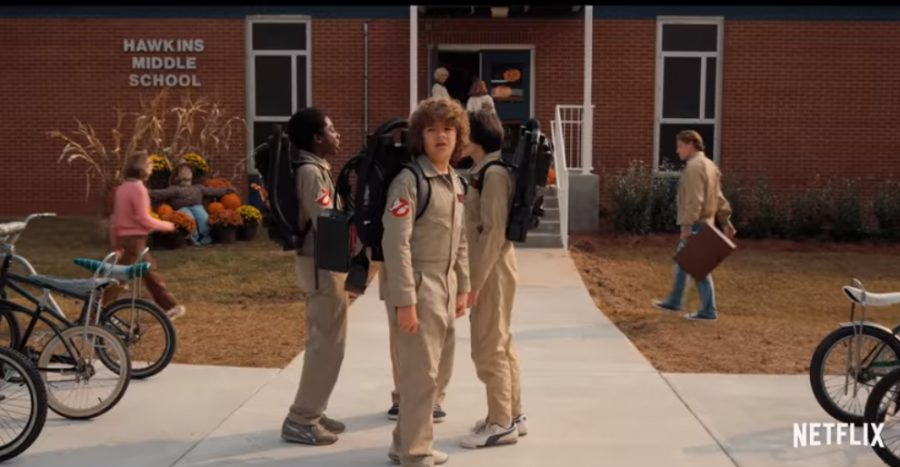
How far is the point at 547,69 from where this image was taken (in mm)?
18172

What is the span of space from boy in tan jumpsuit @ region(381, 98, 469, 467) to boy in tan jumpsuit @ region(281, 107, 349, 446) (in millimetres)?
620

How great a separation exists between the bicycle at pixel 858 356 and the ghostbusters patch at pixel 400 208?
2.77 meters

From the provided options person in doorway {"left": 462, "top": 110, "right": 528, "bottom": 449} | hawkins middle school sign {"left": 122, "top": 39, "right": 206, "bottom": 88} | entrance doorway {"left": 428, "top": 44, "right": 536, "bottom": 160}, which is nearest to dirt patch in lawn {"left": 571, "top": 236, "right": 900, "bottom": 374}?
person in doorway {"left": 462, "top": 110, "right": 528, "bottom": 449}

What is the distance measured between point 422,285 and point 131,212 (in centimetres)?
437

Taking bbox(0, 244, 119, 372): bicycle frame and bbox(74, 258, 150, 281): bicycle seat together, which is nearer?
bbox(0, 244, 119, 372): bicycle frame

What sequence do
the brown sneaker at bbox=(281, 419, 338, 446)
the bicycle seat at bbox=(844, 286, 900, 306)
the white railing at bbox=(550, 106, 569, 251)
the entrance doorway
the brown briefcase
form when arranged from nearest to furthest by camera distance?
1. the brown sneaker at bbox=(281, 419, 338, 446)
2. the bicycle seat at bbox=(844, 286, 900, 306)
3. the brown briefcase
4. the white railing at bbox=(550, 106, 569, 251)
5. the entrance doorway

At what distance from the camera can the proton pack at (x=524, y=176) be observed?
5902mm

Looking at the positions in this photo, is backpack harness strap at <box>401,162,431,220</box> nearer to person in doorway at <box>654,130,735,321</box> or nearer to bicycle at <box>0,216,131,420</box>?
bicycle at <box>0,216,131,420</box>

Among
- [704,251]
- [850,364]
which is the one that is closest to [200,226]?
[704,251]

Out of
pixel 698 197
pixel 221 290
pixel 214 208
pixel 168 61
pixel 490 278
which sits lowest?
pixel 221 290

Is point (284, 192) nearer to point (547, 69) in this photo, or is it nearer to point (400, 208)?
point (400, 208)

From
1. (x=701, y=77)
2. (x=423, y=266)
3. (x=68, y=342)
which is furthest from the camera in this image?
(x=701, y=77)

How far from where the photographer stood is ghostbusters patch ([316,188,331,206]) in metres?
5.86

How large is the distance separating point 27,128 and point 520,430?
49.1 ft
